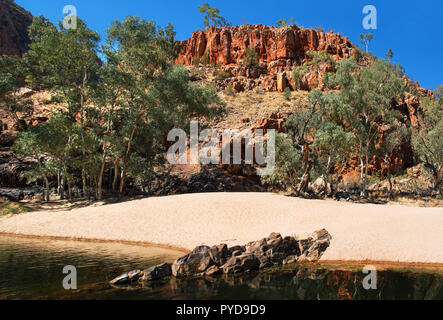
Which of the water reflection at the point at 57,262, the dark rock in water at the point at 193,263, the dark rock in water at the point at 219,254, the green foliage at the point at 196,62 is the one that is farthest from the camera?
the green foliage at the point at 196,62

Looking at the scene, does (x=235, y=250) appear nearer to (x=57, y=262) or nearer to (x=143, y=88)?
(x=57, y=262)

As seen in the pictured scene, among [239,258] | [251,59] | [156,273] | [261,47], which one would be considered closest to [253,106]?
[251,59]

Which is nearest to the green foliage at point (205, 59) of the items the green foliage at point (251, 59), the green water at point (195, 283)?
the green foliage at point (251, 59)

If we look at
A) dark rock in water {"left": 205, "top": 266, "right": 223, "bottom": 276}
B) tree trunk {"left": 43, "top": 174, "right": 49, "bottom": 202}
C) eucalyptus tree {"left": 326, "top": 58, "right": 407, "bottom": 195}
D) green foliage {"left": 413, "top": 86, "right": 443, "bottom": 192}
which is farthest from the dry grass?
dark rock in water {"left": 205, "top": 266, "right": 223, "bottom": 276}

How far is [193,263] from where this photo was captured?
29.6 feet

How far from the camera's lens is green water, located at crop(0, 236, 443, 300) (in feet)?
23.2

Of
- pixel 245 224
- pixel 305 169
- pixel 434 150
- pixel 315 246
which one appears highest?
pixel 434 150

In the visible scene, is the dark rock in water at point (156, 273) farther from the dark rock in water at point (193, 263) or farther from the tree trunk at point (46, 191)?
the tree trunk at point (46, 191)

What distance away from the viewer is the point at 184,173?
30234 mm

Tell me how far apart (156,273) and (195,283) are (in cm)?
122

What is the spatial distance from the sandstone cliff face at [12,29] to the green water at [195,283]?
7150cm

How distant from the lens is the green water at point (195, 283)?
7066mm

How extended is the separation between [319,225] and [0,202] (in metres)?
20.9

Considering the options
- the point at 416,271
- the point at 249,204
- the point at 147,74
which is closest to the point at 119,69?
Answer: the point at 147,74
